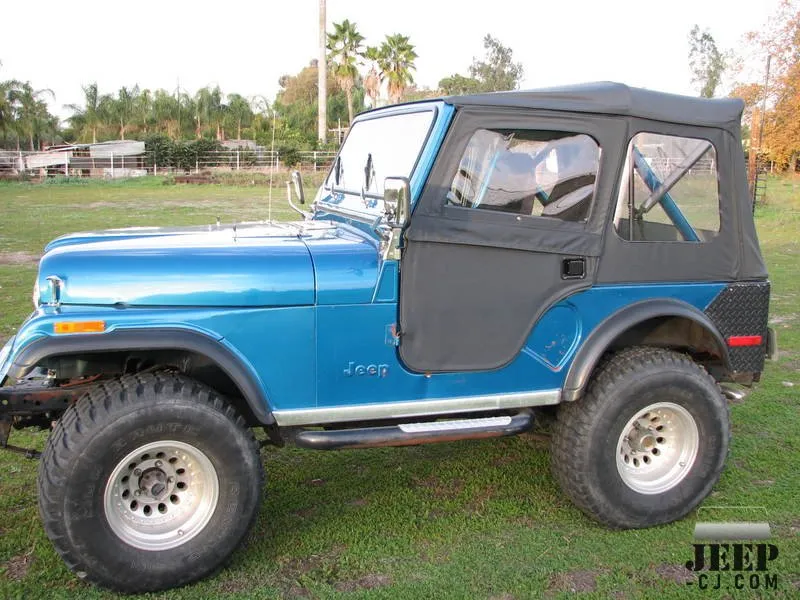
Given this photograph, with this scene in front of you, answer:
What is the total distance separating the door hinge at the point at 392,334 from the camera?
3557mm

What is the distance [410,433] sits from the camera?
11.8 feet

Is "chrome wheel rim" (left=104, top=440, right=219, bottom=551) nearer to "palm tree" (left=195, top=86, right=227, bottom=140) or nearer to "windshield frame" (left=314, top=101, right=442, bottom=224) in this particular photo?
"windshield frame" (left=314, top=101, right=442, bottom=224)

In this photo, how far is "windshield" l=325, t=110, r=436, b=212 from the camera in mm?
3922

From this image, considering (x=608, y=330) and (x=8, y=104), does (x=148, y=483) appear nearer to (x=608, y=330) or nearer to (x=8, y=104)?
(x=608, y=330)

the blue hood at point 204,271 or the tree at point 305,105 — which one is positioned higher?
the tree at point 305,105

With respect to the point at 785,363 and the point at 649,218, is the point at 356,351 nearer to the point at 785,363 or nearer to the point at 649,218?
the point at 649,218

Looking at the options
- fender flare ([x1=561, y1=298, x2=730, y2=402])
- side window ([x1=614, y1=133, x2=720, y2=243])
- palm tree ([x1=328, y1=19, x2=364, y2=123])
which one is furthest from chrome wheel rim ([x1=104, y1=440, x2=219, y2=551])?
palm tree ([x1=328, y1=19, x2=364, y2=123])

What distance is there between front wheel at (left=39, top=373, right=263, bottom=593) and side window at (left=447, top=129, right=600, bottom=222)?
1.56 metres

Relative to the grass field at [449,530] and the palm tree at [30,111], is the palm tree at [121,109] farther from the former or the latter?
the grass field at [449,530]

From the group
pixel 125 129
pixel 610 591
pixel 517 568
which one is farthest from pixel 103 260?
pixel 125 129

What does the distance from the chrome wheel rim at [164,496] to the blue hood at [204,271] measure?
2.22 ft

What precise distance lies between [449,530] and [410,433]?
721 millimetres

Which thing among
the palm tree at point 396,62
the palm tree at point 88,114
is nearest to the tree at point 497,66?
the palm tree at point 396,62

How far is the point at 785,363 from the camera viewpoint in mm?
7031
